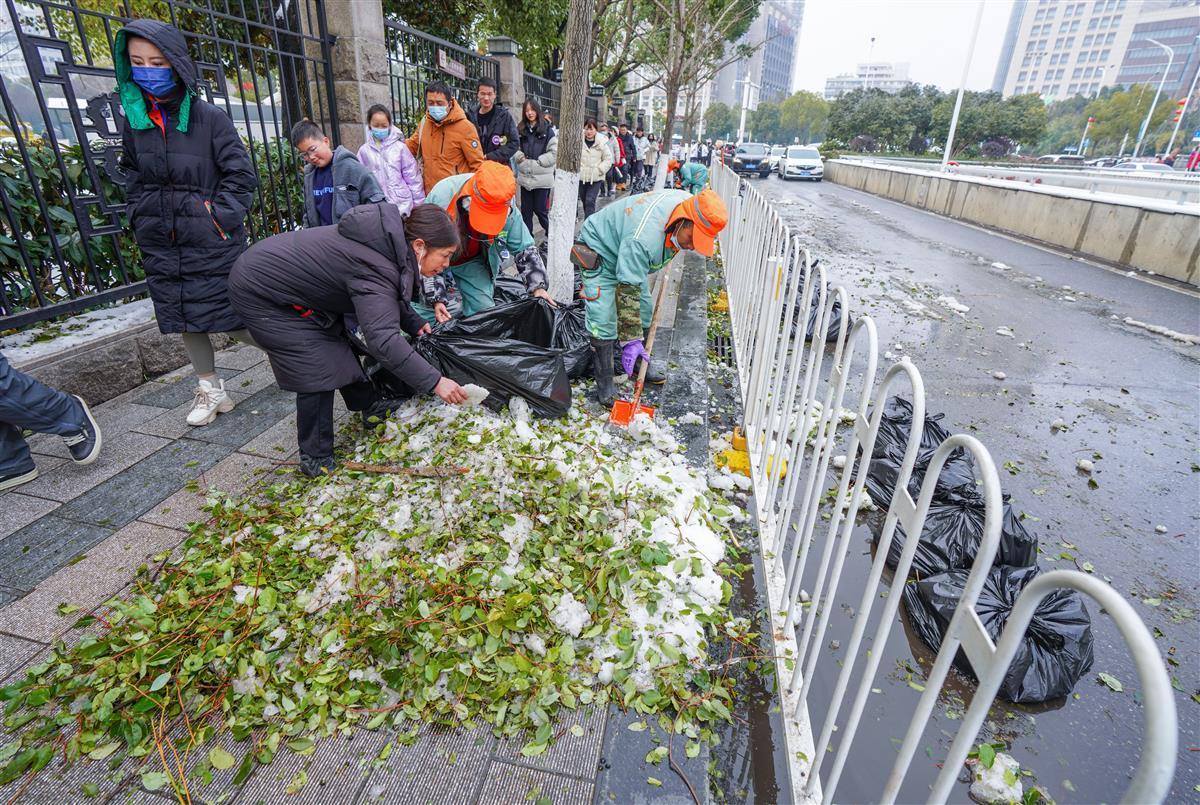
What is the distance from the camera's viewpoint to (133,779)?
5.71ft

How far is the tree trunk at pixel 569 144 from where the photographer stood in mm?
4816

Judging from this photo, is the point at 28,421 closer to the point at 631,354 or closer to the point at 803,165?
the point at 631,354

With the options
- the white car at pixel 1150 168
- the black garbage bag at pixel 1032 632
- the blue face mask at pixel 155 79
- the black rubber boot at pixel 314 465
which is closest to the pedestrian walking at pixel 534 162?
the blue face mask at pixel 155 79

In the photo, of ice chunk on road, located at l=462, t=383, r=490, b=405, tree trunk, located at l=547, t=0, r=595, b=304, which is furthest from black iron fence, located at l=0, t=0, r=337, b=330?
ice chunk on road, located at l=462, t=383, r=490, b=405

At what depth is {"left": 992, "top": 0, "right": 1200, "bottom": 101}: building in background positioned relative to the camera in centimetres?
9312

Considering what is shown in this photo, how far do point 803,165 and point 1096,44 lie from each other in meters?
113

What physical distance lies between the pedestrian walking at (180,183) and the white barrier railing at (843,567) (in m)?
2.97

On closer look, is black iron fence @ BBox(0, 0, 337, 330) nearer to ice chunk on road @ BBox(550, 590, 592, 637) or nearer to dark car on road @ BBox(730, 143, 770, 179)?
ice chunk on road @ BBox(550, 590, 592, 637)

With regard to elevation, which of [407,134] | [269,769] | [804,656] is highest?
[407,134]

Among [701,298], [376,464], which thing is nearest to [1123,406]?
[701,298]

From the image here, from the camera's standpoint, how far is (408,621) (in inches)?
84.4

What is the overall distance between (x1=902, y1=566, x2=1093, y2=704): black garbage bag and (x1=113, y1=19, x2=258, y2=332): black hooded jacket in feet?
12.1

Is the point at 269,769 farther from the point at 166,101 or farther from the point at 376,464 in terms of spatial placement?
the point at 166,101

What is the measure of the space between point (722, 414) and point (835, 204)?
624 inches
